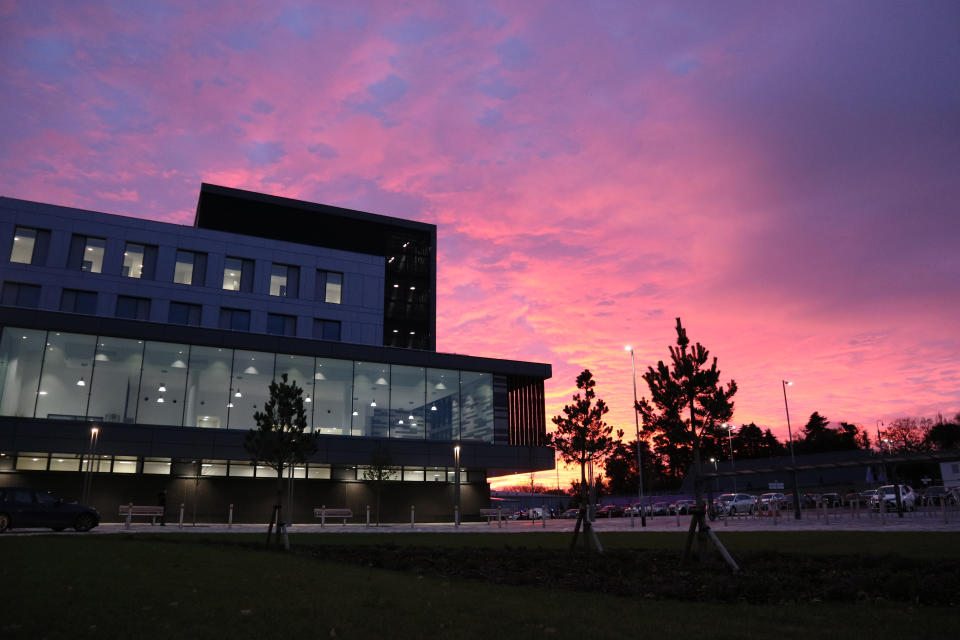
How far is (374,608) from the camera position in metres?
7.95

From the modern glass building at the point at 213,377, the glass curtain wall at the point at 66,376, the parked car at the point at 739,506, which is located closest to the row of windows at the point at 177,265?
the modern glass building at the point at 213,377

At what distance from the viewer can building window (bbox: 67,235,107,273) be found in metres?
50.2

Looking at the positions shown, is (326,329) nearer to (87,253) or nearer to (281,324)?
(281,324)

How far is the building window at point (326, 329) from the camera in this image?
5756cm

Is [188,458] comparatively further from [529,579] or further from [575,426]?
[529,579]

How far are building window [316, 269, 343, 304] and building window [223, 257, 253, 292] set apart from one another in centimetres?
591

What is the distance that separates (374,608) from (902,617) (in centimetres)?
602

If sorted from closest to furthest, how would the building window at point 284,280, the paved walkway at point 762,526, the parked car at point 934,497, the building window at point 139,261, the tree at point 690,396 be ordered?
the tree at point 690,396 → the paved walkway at point 762,526 → the parked car at point 934,497 → the building window at point 139,261 → the building window at point 284,280

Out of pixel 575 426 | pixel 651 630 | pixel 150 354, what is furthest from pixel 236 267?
pixel 651 630

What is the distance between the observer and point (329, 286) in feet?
194

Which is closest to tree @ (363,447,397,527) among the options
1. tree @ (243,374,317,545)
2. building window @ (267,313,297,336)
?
building window @ (267,313,297,336)

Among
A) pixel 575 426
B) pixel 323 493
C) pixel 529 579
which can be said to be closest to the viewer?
pixel 529 579

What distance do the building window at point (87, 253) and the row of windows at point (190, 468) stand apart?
15.6 metres

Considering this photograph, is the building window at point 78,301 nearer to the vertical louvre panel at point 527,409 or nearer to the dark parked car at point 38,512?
the dark parked car at point 38,512
